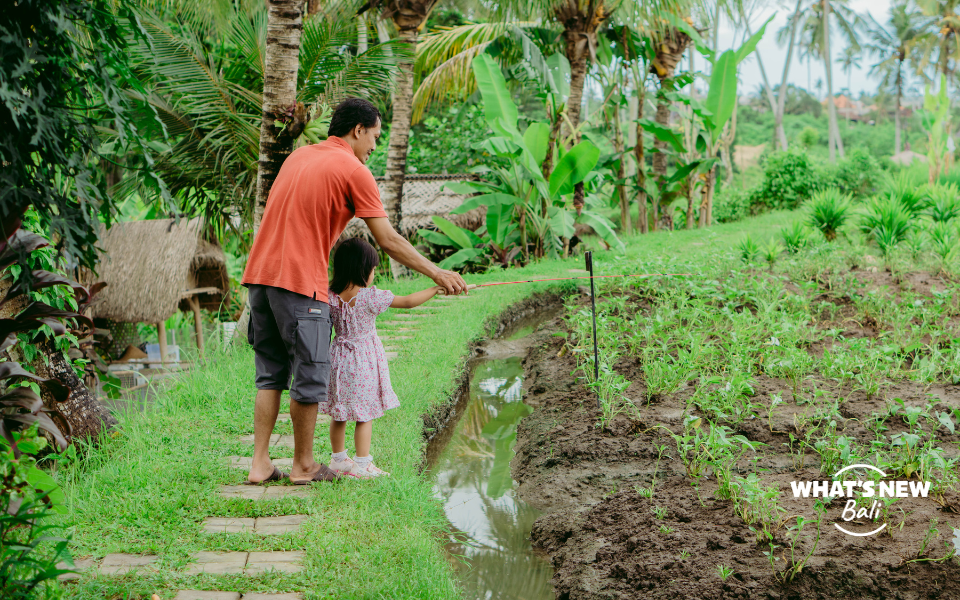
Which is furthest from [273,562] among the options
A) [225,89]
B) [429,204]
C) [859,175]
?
[859,175]

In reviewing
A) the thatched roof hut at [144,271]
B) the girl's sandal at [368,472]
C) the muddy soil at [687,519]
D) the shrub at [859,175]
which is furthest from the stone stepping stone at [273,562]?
the shrub at [859,175]

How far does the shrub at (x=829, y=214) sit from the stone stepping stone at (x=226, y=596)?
9124 mm

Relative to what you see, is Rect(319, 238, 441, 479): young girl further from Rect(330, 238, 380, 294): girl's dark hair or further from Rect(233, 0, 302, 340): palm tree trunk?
Rect(233, 0, 302, 340): palm tree trunk

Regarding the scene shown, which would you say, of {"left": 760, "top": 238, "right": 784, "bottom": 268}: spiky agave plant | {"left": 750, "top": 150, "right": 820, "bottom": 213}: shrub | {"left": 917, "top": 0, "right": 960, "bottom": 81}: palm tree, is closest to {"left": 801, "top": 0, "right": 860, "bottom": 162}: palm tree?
{"left": 917, "top": 0, "right": 960, "bottom": 81}: palm tree

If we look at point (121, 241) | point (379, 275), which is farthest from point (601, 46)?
point (121, 241)

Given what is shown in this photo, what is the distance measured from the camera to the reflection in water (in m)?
3.01

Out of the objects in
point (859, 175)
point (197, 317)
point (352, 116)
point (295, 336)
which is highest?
point (859, 175)

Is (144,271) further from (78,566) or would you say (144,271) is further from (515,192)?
(78,566)

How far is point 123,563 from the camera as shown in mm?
2625

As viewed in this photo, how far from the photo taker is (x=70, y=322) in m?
4.00

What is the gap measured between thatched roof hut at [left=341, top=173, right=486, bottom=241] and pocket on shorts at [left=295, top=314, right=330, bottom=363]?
7.94 metres

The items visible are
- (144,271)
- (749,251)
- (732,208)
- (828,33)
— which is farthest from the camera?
(828,33)

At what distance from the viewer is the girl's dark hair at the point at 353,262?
337cm

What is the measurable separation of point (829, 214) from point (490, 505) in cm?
790
